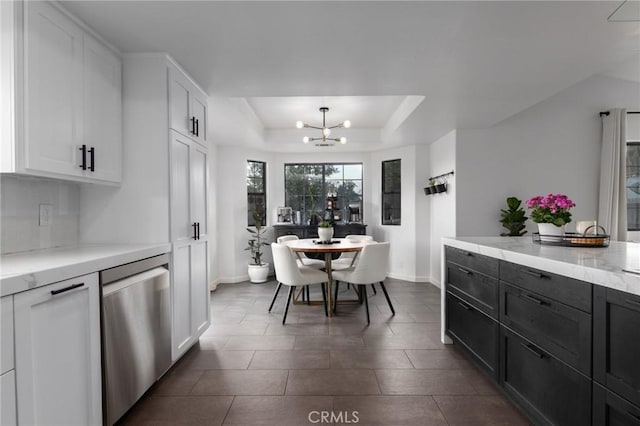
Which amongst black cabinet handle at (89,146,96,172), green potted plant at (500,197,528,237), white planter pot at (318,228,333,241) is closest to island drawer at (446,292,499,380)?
white planter pot at (318,228,333,241)

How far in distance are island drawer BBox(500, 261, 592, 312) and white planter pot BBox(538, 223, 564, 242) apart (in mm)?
569

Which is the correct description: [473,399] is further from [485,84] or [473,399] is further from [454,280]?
[485,84]

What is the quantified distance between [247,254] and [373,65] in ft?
13.6

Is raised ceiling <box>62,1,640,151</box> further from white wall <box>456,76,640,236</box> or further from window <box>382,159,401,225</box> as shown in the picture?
window <box>382,159,401,225</box>

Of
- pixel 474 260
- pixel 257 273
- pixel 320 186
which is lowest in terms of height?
pixel 257 273

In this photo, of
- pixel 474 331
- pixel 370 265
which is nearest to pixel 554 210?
pixel 474 331

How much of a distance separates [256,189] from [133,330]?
4388 millimetres

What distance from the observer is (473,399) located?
7.00ft

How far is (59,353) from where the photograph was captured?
142 centimetres

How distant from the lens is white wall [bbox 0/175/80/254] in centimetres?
184

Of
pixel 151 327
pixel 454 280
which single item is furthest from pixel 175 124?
pixel 454 280

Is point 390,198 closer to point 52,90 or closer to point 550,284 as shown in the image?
point 550,284

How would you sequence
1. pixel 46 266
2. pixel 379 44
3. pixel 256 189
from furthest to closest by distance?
pixel 256 189
pixel 379 44
pixel 46 266
